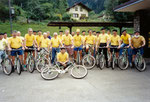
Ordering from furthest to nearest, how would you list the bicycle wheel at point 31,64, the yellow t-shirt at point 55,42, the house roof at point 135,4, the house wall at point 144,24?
the house wall at point 144,24, the house roof at point 135,4, the yellow t-shirt at point 55,42, the bicycle wheel at point 31,64

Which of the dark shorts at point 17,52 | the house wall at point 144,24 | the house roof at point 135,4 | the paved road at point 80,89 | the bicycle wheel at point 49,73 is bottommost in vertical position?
the paved road at point 80,89

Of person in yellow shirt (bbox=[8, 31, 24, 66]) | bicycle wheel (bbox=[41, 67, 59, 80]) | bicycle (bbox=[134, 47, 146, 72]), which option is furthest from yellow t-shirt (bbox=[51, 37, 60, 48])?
bicycle (bbox=[134, 47, 146, 72])

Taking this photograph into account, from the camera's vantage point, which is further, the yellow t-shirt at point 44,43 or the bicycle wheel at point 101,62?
the yellow t-shirt at point 44,43

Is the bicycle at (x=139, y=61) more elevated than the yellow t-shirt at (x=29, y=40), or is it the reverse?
the yellow t-shirt at (x=29, y=40)

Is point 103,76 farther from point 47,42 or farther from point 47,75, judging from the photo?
point 47,42

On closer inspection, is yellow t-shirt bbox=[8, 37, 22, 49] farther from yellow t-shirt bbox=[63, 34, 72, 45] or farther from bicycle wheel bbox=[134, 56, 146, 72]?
bicycle wheel bbox=[134, 56, 146, 72]

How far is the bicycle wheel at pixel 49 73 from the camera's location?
261 inches

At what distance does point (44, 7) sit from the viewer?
165ft

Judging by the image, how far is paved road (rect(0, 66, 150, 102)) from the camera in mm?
4539

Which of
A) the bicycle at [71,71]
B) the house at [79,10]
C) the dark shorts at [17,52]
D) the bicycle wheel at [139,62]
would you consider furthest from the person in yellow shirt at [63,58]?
the house at [79,10]

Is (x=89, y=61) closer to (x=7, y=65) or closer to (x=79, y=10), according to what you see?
(x=7, y=65)

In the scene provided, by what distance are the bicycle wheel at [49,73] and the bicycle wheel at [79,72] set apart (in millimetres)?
749

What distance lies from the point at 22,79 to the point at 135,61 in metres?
5.48

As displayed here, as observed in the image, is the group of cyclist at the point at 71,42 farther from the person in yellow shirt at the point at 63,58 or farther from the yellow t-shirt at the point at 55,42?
the person in yellow shirt at the point at 63,58
